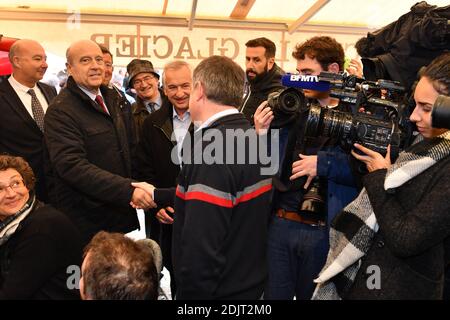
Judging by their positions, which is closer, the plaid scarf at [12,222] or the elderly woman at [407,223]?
the elderly woman at [407,223]

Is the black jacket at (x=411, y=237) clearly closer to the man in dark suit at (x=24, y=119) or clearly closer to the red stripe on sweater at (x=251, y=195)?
the red stripe on sweater at (x=251, y=195)

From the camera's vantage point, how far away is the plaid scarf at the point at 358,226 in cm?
127

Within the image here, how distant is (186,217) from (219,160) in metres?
0.20

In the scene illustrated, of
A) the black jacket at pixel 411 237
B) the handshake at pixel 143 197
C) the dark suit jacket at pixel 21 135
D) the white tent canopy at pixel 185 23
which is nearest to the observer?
the black jacket at pixel 411 237

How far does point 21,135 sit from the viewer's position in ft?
8.63

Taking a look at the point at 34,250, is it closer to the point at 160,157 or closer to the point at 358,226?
the point at 160,157

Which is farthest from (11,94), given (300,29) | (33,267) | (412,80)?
(300,29)

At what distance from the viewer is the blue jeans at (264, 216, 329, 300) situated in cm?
185

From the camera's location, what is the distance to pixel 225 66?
1.49 metres

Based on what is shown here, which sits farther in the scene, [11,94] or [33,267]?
[11,94]

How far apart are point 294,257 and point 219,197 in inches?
28.0

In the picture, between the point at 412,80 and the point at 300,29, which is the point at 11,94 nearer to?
the point at 412,80

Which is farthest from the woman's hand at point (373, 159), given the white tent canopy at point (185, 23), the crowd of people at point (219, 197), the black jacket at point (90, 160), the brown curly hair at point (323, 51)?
the white tent canopy at point (185, 23)
